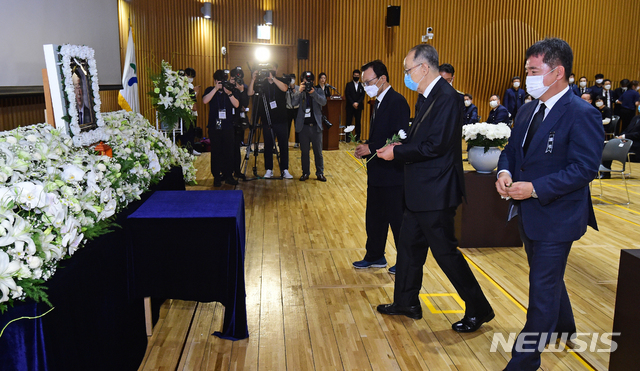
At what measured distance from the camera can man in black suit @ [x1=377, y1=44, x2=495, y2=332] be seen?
8.96ft

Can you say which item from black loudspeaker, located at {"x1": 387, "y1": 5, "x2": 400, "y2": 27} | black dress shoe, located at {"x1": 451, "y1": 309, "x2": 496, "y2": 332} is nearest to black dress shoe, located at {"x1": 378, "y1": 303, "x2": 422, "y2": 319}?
black dress shoe, located at {"x1": 451, "y1": 309, "x2": 496, "y2": 332}

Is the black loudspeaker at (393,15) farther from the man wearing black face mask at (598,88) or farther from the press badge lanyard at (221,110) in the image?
the press badge lanyard at (221,110)

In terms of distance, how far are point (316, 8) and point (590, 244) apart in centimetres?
998

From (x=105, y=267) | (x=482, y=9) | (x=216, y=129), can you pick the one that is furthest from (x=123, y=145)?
(x=482, y=9)

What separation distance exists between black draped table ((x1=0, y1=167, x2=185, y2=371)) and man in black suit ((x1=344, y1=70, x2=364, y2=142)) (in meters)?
10.1

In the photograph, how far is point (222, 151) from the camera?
7.30 m

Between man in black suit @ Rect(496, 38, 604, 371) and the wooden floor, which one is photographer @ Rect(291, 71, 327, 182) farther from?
man in black suit @ Rect(496, 38, 604, 371)

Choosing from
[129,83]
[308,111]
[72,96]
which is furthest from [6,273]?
[129,83]

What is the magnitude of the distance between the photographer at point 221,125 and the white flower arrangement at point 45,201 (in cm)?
438

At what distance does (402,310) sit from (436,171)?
3.13 ft

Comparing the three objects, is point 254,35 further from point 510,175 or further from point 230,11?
point 510,175

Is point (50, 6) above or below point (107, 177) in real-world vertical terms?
above

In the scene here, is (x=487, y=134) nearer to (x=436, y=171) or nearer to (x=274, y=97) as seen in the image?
(x=436, y=171)

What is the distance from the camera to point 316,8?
12.9 m
